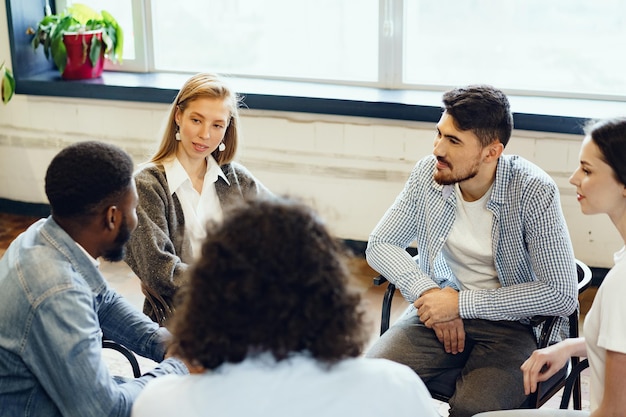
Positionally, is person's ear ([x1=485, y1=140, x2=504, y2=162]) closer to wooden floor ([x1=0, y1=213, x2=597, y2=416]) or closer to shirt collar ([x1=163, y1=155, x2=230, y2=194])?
shirt collar ([x1=163, y1=155, x2=230, y2=194])

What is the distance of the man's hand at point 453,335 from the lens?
245cm

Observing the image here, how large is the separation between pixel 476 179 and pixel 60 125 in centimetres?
292

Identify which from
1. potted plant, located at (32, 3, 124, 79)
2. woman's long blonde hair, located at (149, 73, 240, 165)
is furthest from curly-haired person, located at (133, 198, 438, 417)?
potted plant, located at (32, 3, 124, 79)

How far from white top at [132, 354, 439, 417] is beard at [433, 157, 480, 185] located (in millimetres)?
1241

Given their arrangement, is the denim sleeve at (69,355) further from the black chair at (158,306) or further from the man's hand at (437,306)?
the man's hand at (437,306)

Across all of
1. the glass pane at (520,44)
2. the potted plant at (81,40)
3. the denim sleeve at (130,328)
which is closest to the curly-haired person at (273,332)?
the denim sleeve at (130,328)

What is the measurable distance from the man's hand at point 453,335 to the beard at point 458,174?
402 millimetres

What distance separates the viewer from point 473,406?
2.24 meters

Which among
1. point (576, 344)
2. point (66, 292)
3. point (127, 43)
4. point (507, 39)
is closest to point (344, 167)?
point (507, 39)

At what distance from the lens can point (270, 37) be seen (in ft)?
14.7

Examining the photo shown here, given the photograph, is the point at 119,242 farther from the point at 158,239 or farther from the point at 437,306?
the point at 437,306

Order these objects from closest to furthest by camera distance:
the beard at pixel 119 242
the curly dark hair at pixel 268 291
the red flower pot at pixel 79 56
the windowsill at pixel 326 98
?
the curly dark hair at pixel 268 291, the beard at pixel 119 242, the windowsill at pixel 326 98, the red flower pot at pixel 79 56

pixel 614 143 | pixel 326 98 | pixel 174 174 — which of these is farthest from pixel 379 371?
pixel 326 98

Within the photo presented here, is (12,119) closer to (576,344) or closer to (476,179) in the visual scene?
(476,179)
